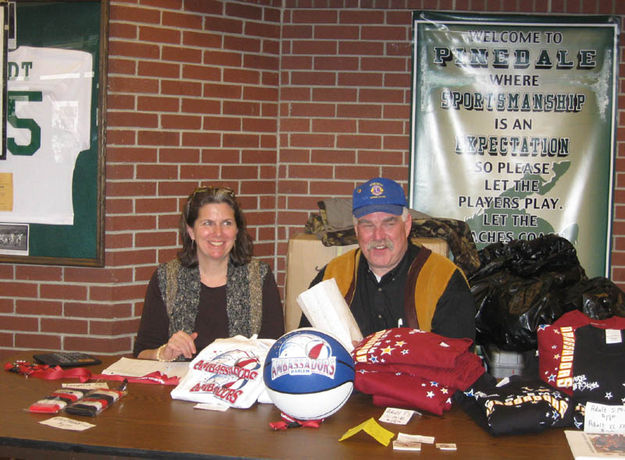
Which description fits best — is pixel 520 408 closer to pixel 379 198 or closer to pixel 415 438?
pixel 415 438

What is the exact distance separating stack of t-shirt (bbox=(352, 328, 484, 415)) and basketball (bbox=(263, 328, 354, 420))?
16 cm

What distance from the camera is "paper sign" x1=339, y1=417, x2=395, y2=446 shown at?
2.05 m

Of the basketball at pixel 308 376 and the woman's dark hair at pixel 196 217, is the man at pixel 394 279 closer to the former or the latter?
the woman's dark hair at pixel 196 217

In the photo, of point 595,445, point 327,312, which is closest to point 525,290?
point 327,312

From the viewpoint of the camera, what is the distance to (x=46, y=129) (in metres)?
3.95

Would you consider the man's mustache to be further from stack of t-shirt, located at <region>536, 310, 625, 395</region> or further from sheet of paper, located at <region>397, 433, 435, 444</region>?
sheet of paper, located at <region>397, 433, 435, 444</region>

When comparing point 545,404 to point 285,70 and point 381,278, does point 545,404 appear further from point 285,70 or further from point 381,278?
point 285,70

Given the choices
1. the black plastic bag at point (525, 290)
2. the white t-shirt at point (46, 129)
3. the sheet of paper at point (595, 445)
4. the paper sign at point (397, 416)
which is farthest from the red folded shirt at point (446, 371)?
the white t-shirt at point (46, 129)

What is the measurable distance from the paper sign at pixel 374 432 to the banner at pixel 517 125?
266 cm

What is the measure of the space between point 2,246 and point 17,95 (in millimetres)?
820

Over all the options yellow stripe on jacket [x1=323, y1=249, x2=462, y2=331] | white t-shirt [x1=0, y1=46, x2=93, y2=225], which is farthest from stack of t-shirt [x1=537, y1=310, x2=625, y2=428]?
white t-shirt [x1=0, y1=46, x2=93, y2=225]

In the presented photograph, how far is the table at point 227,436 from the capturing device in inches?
77.6

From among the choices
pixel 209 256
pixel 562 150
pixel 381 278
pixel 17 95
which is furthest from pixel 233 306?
pixel 562 150

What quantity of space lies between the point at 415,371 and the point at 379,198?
0.98 meters
